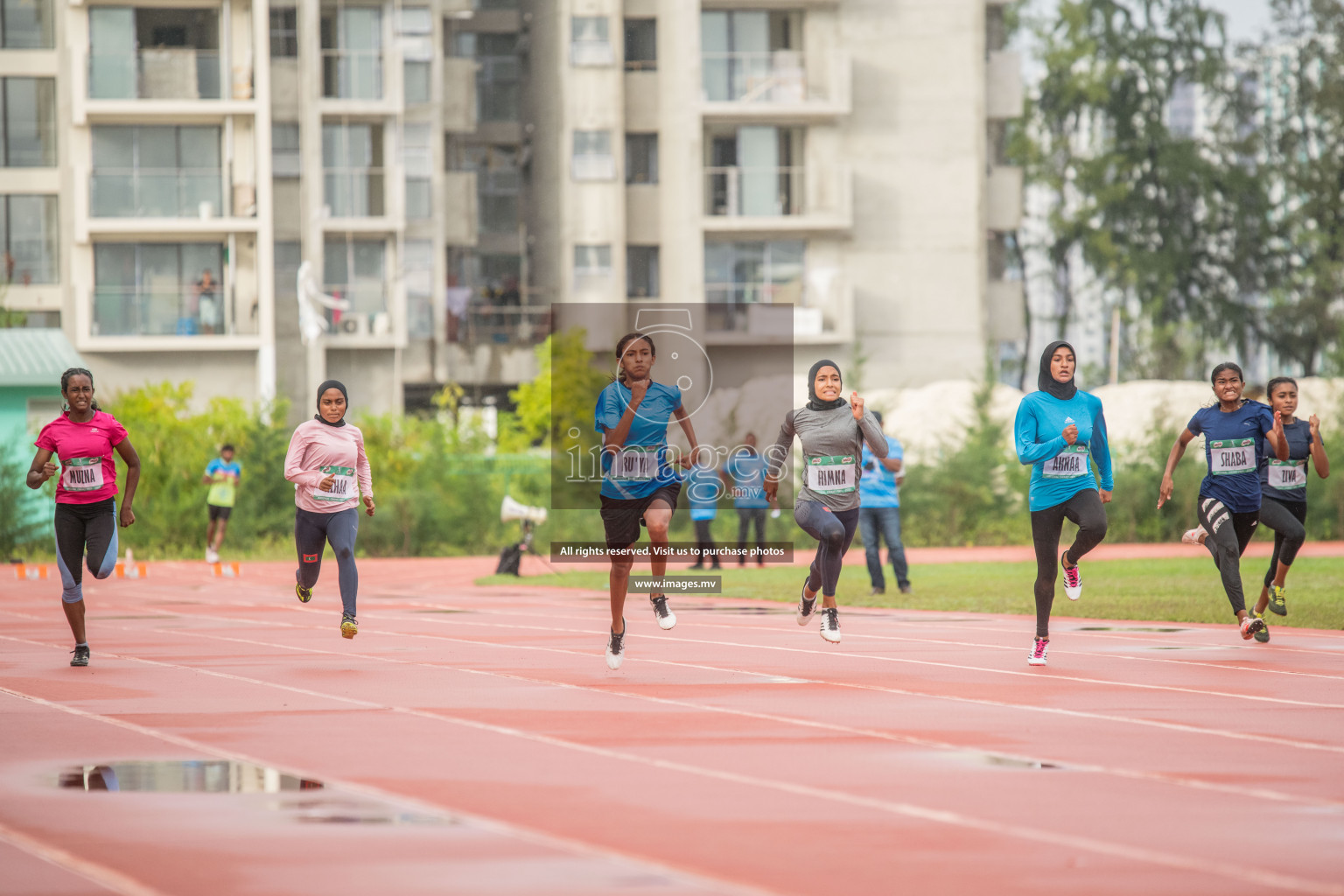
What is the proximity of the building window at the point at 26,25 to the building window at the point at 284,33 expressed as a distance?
666 cm

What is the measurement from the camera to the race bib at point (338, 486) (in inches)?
520

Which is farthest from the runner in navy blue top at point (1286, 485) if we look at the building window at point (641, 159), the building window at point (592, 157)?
the building window at point (641, 159)

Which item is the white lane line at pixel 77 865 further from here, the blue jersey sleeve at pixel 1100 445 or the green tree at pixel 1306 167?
the green tree at pixel 1306 167

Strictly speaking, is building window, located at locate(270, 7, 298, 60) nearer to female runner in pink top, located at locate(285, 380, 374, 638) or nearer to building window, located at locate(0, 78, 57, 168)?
building window, located at locate(0, 78, 57, 168)

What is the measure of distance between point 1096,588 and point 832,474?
867 centimetres

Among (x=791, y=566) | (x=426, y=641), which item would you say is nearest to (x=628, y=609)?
(x=426, y=641)

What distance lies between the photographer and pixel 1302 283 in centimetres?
5575

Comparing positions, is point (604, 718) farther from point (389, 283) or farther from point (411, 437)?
point (389, 283)

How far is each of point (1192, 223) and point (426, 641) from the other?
45321 millimetres

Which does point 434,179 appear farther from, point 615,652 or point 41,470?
point 615,652

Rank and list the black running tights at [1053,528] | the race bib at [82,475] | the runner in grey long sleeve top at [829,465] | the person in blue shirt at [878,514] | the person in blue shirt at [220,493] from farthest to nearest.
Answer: the person in blue shirt at [220,493] → the person in blue shirt at [878,514] → the runner in grey long sleeve top at [829,465] → the race bib at [82,475] → the black running tights at [1053,528]

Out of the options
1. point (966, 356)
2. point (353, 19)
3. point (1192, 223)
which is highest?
point (353, 19)

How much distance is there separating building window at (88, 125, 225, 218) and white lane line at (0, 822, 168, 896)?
4426cm

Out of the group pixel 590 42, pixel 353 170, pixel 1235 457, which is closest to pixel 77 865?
pixel 1235 457
